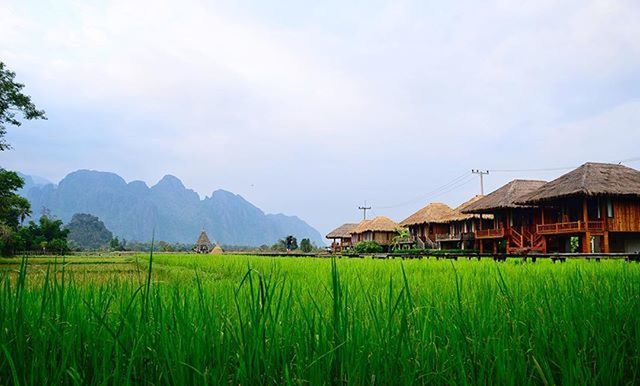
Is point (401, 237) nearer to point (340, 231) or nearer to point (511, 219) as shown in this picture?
point (511, 219)

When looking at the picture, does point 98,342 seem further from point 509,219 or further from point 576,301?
point 509,219

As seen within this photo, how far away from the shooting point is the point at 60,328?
1574mm

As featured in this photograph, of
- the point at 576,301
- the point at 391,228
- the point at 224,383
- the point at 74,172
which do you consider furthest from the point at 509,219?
the point at 74,172

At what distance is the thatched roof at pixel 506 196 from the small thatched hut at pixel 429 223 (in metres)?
6.40

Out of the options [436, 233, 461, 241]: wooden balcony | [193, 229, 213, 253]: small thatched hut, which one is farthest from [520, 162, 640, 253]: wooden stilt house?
[193, 229, 213, 253]: small thatched hut

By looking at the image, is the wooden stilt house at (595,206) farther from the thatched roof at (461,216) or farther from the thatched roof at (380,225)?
the thatched roof at (380,225)

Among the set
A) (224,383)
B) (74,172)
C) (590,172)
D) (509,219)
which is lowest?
(224,383)

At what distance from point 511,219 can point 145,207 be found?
470 ft

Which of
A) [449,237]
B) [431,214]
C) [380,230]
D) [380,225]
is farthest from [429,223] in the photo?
[380,225]

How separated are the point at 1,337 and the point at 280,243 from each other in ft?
168

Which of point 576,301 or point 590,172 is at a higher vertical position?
point 590,172

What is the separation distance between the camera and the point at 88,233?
71.2 meters

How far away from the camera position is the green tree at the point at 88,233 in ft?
231

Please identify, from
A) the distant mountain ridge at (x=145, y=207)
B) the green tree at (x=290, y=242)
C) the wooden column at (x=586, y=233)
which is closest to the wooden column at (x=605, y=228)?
the wooden column at (x=586, y=233)
